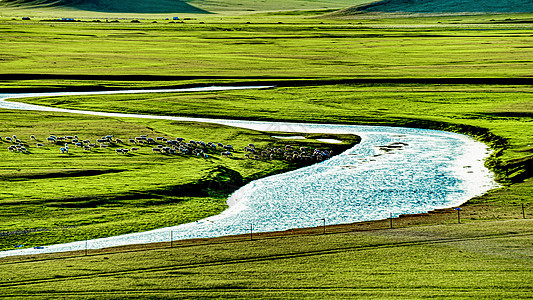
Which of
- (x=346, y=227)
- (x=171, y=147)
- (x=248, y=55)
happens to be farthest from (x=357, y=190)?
(x=248, y=55)

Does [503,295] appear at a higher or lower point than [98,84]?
lower

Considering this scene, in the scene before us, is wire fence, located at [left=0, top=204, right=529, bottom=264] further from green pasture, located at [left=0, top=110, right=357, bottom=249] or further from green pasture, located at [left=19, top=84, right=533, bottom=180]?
green pasture, located at [left=19, top=84, right=533, bottom=180]

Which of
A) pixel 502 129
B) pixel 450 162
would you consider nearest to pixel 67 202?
pixel 450 162

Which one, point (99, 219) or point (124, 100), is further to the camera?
point (124, 100)

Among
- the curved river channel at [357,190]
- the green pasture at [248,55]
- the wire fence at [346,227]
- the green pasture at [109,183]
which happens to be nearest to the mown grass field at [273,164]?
the green pasture at [109,183]

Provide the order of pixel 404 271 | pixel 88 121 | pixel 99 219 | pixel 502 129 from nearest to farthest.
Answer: pixel 404 271 → pixel 99 219 → pixel 502 129 → pixel 88 121

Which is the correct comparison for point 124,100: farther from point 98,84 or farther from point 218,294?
point 218,294

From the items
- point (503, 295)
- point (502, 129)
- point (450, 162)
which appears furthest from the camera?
point (502, 129)
